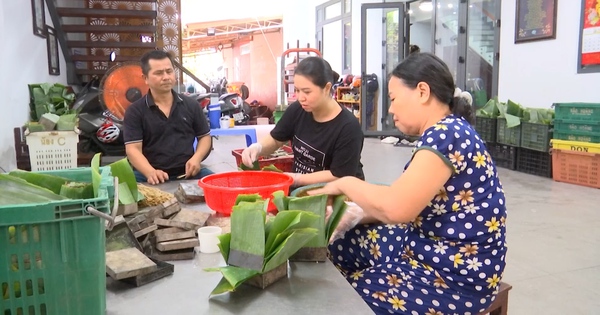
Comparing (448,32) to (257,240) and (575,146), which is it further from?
(257,240)

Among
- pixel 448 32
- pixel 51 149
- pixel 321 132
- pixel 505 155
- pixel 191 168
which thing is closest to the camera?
pixel 321 132

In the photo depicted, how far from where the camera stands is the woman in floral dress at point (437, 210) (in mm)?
1349

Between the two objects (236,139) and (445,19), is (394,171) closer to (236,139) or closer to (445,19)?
(445,19)

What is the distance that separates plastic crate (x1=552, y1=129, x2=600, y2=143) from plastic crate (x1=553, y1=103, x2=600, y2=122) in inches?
5.7

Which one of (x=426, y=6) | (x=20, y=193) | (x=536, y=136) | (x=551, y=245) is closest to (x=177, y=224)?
(x=20, y=193)

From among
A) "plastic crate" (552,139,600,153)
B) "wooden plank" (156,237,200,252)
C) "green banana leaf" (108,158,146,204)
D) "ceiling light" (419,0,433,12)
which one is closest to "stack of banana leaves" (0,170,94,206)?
"wooden plank" (156,237,200,252)

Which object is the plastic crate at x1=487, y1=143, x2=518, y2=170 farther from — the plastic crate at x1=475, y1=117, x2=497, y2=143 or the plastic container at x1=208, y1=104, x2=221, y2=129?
the plastic container at x1=208, y1=104, x2=221, y2=129

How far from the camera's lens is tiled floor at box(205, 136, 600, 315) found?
8.02 ft

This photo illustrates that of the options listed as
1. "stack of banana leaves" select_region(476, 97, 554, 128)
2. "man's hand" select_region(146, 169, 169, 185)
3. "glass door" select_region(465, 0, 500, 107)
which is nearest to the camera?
"man's hand" select_region(146, 169, 169, 185)

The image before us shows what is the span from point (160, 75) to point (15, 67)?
198 cm

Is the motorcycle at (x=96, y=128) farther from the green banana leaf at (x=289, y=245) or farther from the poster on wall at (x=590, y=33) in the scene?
the poster on wall at (x=590, y=33)

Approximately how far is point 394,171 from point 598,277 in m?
3.09

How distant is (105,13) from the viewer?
512 centimetres

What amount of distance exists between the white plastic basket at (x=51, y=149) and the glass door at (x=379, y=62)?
5.93m
